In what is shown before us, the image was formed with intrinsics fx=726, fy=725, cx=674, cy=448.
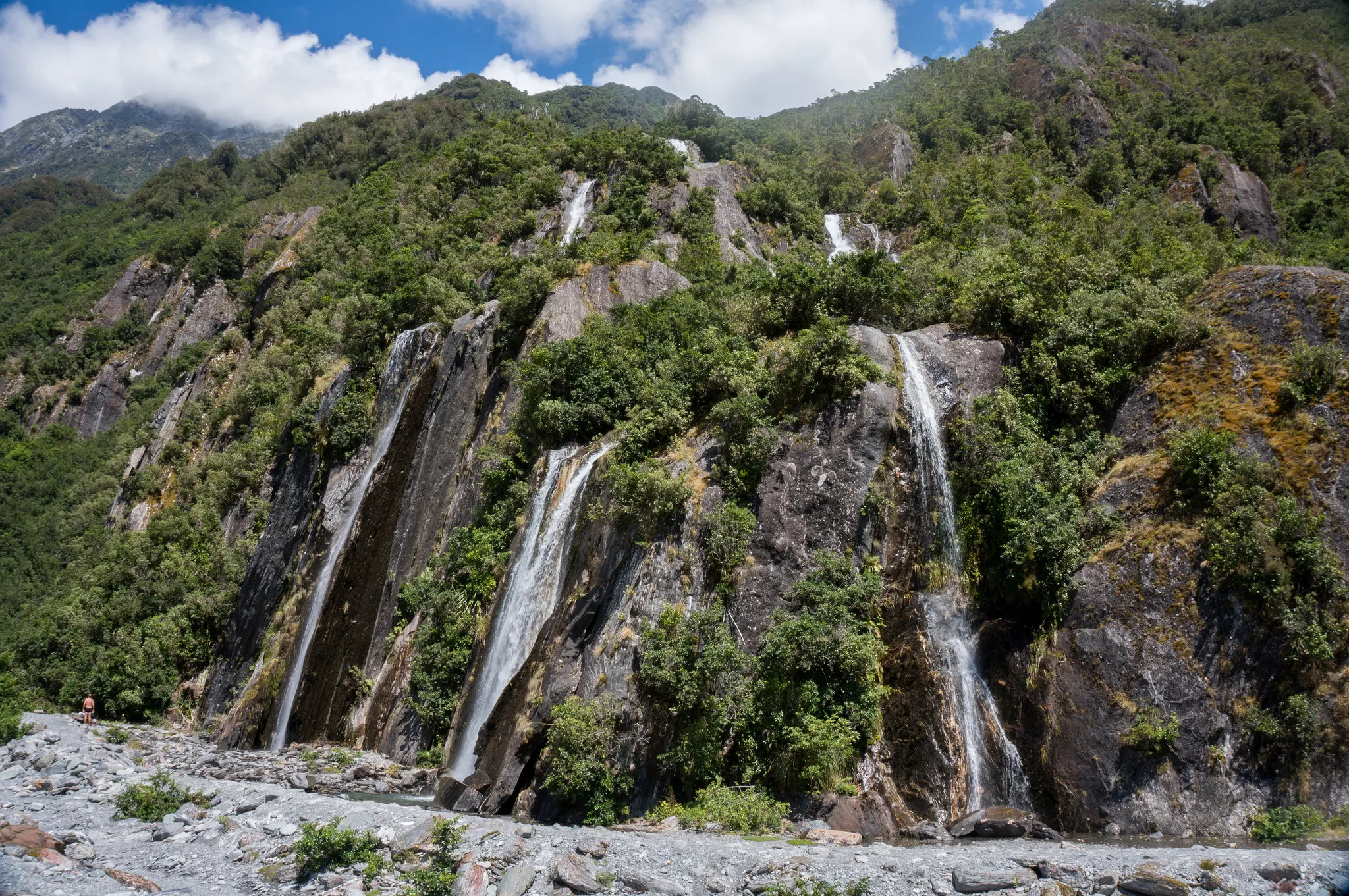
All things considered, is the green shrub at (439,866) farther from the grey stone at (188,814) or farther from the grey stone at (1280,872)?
the grey stone at (1280,872)

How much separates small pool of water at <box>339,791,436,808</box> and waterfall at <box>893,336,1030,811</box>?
32.9 feet

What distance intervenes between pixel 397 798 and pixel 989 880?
12.0m

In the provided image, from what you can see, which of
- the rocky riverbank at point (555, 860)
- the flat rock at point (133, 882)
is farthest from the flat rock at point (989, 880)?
the flat rock at point (133, 882)

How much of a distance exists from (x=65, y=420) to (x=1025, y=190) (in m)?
74.3

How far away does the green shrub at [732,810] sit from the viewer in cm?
1130

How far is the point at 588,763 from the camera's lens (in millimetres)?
12797

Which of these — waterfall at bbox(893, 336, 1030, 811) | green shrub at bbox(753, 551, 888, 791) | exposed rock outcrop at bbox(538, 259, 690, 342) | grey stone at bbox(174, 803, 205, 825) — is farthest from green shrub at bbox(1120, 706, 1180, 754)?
exposed rock outcrop at bbox(538, 259, 690, 342)

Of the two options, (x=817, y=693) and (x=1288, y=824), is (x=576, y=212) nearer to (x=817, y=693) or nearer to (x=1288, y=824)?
(x=817, y=693)

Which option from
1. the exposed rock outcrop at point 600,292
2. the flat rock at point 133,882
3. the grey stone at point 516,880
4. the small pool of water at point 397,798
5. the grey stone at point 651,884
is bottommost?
the small pool of water at point 397,798

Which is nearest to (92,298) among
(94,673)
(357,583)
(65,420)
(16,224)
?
(65,420)

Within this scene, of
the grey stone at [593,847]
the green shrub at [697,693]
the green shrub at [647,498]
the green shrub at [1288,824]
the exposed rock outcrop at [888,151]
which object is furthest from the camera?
the exposed rock outcrop at [888,151]

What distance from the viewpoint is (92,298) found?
70.6m

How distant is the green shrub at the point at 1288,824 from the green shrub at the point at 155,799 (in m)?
16.0

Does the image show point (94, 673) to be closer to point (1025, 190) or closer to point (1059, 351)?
point (1059, 351)
